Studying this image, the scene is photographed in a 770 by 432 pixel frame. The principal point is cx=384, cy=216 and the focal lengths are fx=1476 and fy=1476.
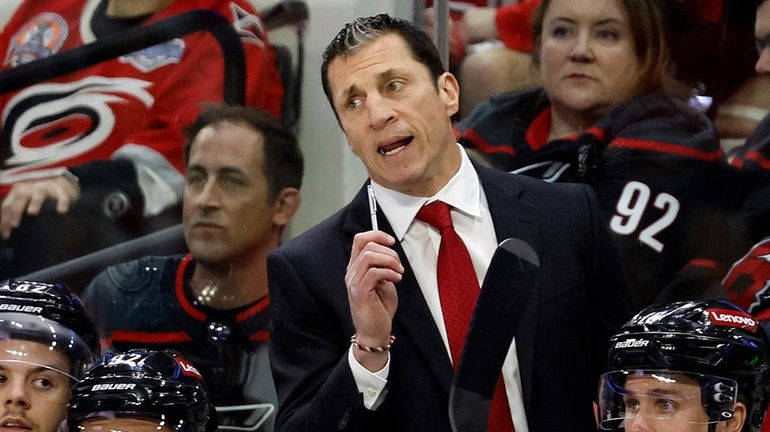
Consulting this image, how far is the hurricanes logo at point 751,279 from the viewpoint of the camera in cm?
311

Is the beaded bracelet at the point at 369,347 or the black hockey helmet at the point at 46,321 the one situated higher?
the beaded bracelet at the point at 369,347

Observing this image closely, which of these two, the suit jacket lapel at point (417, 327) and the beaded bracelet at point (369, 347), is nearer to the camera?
the beaded bracelet at point (369, 347)

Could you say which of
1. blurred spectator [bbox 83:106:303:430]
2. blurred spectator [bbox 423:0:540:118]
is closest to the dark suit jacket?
blurred spectator [bbox 423:0:540:118]

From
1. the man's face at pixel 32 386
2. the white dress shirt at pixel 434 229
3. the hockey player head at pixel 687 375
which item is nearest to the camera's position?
the hockey player head at pixel 687 375

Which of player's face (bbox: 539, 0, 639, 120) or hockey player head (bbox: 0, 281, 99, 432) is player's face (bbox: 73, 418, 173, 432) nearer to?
hockey player head (bbox: 0, 281, 99, 432)

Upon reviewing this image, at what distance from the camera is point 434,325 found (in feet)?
8.26

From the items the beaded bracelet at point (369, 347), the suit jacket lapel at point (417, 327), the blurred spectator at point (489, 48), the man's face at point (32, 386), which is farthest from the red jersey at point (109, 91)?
the beaded bracelet at point (369, 347)

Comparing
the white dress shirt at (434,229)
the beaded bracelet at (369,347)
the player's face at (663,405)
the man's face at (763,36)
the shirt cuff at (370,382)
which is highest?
the man's face at (763,36)

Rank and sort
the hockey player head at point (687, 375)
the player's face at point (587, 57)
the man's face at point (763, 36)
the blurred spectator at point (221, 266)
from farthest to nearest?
1. the blurred spectator at point (221, 266)
2. the player's face at point (587, 57)
3. the man's face at point (763, 36)
4. the hockey player head at point (687, 375)

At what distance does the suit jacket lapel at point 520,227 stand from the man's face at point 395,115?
0.28ft

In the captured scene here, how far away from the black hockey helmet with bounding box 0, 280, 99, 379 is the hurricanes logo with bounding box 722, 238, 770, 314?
1.41m

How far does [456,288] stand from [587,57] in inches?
40.4

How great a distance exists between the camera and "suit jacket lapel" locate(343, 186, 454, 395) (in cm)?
249

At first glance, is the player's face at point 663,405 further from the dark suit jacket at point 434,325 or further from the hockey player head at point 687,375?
the dark suit jacket at point 434,325
